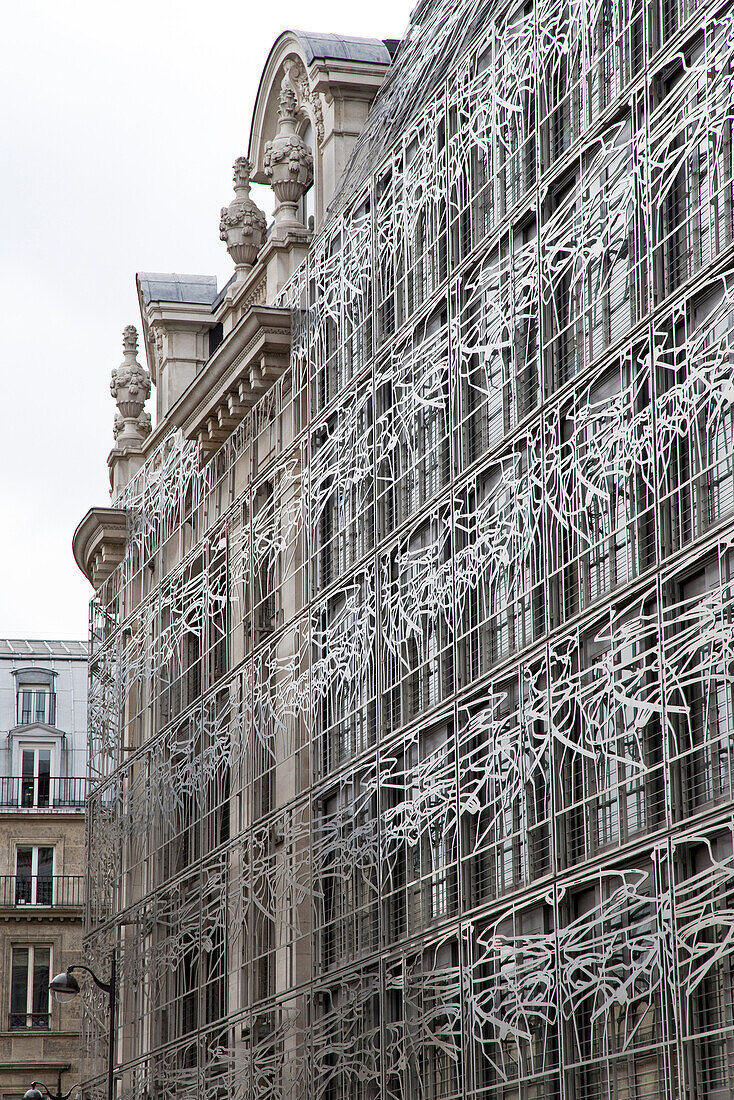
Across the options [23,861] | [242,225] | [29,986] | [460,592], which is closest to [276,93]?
[242,225]

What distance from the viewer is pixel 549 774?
66.1 feet

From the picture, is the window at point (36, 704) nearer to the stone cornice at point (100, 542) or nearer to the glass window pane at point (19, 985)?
the glass window pane at point (19, 985)

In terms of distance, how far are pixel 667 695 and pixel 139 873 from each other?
82.9 ft

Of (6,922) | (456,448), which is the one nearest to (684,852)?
(456,448)

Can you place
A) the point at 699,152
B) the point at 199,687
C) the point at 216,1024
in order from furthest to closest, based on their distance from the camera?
the point at 199,687
the point at 216,1024
the point at 699,152

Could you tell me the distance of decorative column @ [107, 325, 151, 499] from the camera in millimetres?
45781

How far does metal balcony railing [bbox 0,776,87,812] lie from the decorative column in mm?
18565

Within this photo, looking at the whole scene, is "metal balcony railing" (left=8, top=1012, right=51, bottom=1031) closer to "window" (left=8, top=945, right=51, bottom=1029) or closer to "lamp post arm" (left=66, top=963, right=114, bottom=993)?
"window" (left=8, top=945, right=51, bottom=1029)

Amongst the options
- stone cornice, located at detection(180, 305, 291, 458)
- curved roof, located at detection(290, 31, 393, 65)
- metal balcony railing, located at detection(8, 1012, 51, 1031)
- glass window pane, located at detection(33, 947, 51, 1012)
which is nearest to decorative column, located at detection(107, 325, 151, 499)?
stone cornice, located at detection(180, 305, 291, 458)

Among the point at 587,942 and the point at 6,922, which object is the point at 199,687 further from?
the point at 6,922

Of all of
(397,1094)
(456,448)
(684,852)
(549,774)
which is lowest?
(397,1094)

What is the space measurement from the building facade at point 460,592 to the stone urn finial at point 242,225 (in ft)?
0.20

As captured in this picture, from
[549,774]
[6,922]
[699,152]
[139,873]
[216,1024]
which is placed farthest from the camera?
A: [6,922]

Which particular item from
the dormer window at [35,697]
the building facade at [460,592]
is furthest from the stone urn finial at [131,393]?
the dormer window at [35,697]
